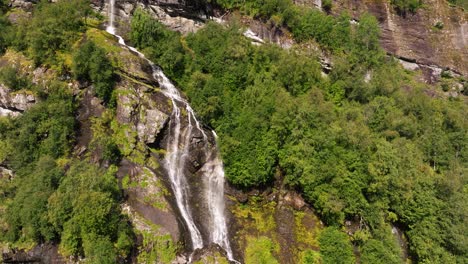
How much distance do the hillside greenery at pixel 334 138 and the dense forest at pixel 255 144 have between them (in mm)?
127

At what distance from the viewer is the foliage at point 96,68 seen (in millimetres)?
27266

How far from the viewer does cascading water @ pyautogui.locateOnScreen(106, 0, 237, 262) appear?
25078mm

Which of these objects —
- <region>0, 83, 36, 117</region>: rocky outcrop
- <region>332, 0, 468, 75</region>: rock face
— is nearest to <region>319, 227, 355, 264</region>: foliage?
<region>0, 83, 36, 117</region>: rocky outcrop

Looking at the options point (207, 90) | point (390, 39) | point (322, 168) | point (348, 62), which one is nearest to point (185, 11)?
point (207, 90)

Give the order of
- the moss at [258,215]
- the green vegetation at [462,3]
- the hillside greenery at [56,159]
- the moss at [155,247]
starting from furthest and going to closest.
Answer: the green vegetation at [462,3], the moss at [258,215], the moss at [155,247], the hillside greenery at [56,159]

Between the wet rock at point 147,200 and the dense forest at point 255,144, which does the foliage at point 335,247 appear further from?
the wet rock at point 147,200

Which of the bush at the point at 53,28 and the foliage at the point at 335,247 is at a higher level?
the bush at the point at 53,28

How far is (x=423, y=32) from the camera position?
56.3m

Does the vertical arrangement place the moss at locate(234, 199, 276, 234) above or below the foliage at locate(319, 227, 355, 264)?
below

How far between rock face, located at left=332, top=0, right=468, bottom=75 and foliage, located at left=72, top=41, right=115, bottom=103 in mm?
41720

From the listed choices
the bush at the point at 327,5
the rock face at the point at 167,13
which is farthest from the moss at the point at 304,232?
the bush at the point at 327,5

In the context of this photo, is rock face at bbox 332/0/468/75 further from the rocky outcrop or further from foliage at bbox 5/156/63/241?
foliage at bbox 5/156/63/241

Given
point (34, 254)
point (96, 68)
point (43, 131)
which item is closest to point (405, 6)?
point (96, 68)

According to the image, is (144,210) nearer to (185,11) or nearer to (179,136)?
(179,136)
